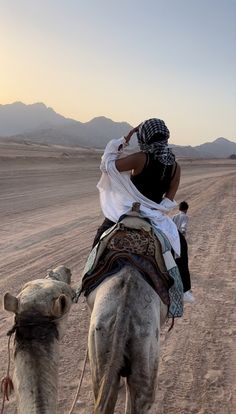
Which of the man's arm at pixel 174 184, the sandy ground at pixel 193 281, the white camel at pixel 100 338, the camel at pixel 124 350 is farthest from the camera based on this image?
the sandy ground at pixel 193 281

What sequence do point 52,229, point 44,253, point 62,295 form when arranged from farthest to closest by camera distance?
point 52,229
point 44,253
point 62,295

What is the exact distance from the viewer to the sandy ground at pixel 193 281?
572 centimetres

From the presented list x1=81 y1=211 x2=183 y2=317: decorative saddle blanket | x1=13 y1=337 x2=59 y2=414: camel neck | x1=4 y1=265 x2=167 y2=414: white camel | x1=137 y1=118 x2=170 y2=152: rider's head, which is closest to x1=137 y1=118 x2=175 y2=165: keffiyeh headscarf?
x1=137 y1=118 x2=170 y2=152: rider's head

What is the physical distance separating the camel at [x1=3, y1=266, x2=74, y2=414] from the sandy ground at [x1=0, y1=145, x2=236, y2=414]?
271cm

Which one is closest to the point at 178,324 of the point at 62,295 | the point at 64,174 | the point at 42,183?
the point at 62,295

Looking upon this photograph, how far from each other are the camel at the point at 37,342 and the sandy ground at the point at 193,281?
8.89 ft

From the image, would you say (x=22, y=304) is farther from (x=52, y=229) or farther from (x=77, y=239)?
(x=52, y=229)

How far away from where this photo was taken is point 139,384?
11.5 ft

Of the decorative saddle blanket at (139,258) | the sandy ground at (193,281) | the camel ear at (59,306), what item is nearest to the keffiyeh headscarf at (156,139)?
the decorative saddle blanket at (139,258)

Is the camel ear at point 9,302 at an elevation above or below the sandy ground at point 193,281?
above

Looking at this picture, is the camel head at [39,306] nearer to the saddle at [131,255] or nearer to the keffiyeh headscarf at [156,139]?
the saddle at [131,255]

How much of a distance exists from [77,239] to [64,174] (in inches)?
720

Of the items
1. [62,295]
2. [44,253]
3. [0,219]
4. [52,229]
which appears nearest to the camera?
[62,295]

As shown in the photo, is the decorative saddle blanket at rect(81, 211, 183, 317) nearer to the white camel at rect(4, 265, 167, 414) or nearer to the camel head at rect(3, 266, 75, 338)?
the white camel at rect(4, 265, 167, 414)
